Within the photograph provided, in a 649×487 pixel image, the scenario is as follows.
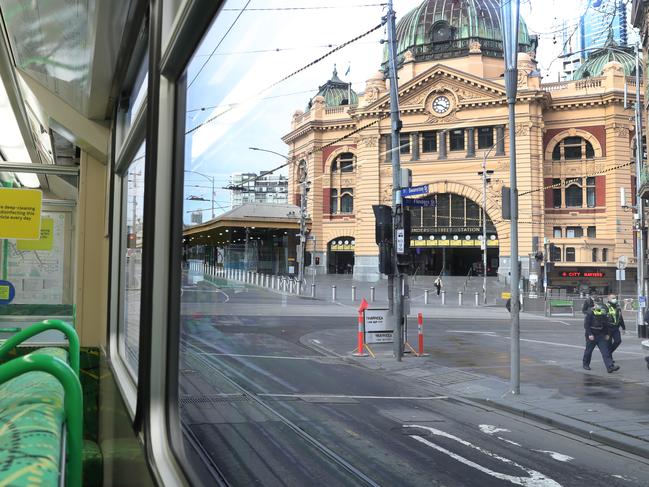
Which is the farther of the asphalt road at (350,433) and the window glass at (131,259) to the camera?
the asphalt road at (350,433)

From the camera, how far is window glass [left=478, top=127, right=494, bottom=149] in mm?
3564

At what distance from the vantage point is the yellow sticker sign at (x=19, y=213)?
4043 millimetres

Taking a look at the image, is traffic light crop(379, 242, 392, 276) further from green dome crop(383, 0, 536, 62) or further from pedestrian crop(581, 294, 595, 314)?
green dome crop(383, 0, 536, 62)

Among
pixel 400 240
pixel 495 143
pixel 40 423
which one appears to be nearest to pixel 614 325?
pixel 400 240

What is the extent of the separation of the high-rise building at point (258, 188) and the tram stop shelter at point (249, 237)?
4 cm

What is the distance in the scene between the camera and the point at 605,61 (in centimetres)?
274

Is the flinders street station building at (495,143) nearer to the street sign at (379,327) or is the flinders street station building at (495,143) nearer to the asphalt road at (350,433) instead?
the asphalt road at (350,433)

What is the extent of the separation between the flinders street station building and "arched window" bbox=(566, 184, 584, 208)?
0.03ft

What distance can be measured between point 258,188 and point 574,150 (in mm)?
1941

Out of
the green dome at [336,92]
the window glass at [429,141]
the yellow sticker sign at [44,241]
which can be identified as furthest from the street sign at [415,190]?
the yellow sticker sign at [44,241]

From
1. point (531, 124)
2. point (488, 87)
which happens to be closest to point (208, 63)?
point (488, 87)

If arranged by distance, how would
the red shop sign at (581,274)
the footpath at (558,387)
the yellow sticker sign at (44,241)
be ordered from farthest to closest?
the footpath at (558,387), the yellow sticker sign at (44,241), the red shop sign at (581,274)

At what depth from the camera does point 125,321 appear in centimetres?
369

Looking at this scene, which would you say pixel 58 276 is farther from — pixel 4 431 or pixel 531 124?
pixel 4 431
